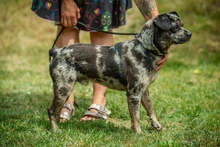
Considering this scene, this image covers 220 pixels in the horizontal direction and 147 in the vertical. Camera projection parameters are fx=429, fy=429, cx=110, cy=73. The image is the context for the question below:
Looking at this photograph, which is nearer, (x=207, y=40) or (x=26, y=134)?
(x=26, y=134)

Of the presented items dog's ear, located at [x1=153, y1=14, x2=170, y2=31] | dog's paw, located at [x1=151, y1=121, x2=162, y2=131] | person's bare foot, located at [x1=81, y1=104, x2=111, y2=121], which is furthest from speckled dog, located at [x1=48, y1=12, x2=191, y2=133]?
person's bare foot, located at [x1=81, y1=104, x2=111, y2=121]

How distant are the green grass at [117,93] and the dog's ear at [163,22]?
975mm

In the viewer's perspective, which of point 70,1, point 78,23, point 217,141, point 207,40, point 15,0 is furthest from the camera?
point 15,0

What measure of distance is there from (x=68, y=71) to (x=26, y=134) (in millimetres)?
684

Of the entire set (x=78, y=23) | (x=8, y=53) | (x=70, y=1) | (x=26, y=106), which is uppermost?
(x=70, y=1)

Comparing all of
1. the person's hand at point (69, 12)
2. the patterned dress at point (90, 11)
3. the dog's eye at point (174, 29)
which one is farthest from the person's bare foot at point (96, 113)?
the dog's eye at point (174, 29)

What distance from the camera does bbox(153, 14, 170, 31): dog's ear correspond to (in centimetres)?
372

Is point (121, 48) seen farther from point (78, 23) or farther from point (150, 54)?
point (78, 23)

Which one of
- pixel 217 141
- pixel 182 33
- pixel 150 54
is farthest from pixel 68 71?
pixel 217 141

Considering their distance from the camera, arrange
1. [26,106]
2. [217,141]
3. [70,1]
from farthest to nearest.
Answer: [26,106]
[70,1]
[217,141]

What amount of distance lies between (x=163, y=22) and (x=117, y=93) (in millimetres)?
2361

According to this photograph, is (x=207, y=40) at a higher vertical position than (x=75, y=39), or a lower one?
lower

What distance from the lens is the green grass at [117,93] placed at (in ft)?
12.5

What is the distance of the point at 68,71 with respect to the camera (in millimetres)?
3959
